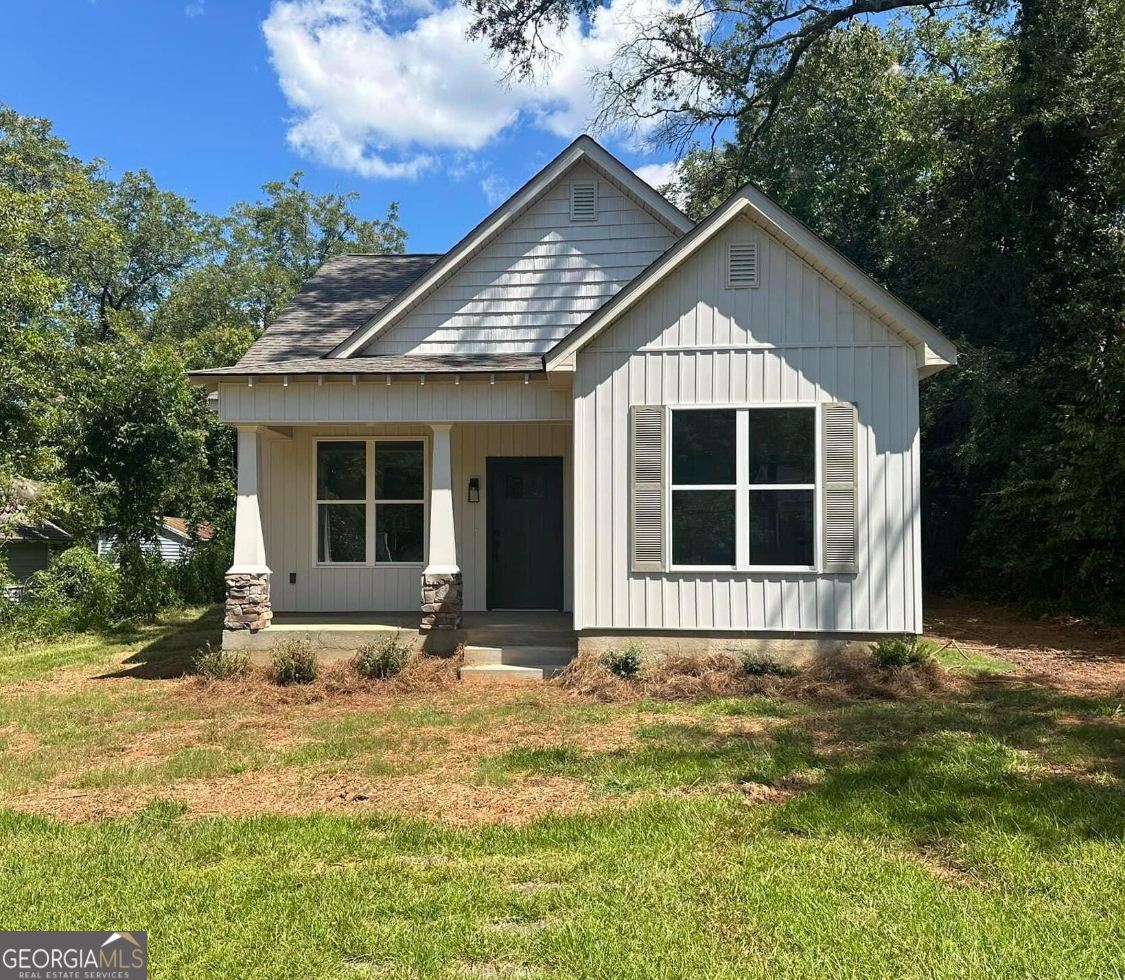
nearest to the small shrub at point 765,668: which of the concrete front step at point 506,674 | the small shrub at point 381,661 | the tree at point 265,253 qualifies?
the concrete front step at point 506,674

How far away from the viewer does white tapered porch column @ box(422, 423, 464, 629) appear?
29.3 feet

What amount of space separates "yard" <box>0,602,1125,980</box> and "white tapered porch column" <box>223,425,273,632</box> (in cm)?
168

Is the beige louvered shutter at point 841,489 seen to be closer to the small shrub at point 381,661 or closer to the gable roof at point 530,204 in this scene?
the gable roof at point 530,204

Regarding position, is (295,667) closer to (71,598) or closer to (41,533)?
(71,598)

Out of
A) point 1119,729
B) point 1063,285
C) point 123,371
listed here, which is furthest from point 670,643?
point 123,371

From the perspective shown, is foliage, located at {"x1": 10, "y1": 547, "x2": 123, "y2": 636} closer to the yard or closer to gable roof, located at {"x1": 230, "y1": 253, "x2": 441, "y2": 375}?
gable roof, located at {"x1": 230, "y1": 253, "x2": 441, "y2": 375}

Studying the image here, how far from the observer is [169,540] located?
2269cm

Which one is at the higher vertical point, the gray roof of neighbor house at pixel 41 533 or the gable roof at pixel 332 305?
the gable roof at pixel 332 305

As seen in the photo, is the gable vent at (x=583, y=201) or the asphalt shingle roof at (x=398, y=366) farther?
the gable vent at (x=583, y=201)

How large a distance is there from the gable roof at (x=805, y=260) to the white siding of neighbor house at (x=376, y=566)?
2468 mm

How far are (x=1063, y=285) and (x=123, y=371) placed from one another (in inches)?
683

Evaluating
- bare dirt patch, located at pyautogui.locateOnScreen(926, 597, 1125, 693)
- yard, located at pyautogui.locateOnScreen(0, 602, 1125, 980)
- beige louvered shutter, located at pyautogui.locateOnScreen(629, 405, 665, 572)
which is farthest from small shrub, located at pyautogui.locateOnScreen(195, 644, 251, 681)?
bare dirt patch, located at pyautogui.locateOnScreen(926, 597, 1125, 693)

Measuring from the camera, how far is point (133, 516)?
16.1 m

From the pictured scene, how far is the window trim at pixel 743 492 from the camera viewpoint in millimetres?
8195
